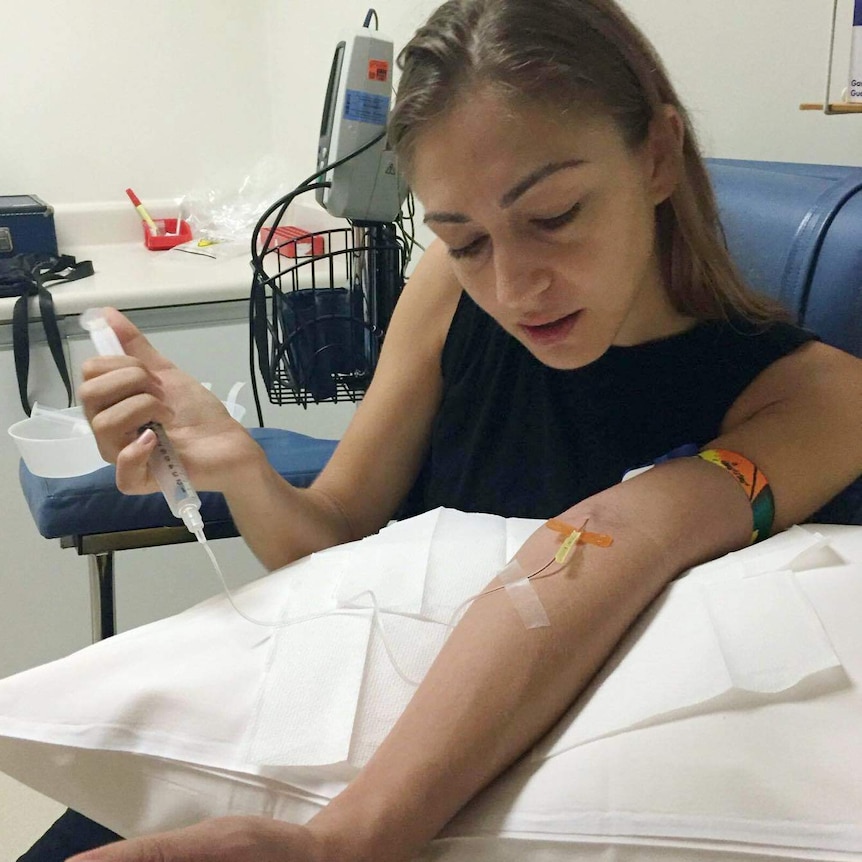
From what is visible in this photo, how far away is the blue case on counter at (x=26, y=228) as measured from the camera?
179 centimetres

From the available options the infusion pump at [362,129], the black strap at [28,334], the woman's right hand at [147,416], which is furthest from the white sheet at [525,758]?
the black strap at [28,334]

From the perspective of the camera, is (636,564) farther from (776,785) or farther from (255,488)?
(255,488)

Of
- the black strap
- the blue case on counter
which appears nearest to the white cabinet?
the black strap

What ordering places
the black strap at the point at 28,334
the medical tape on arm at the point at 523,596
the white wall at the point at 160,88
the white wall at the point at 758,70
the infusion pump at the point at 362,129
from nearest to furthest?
the medical tape on arm at the point at 523,596 → the white wall at the point at 758,70 → the infusion pump at the point at 362,129 → the black strap at the point at 28,334 → the white wall at the point at 160,88

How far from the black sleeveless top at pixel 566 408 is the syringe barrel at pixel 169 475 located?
1.05ft

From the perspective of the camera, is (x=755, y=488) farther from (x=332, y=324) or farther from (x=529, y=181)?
(x=332, y=324)

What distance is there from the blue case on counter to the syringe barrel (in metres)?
1.26

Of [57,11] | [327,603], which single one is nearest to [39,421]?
[327,603]

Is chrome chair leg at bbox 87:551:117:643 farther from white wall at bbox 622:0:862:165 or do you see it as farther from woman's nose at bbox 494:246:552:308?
white wall at bbox 622:0:862:165

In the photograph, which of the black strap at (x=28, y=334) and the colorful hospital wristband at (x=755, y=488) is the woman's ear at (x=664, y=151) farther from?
the black strap at (x=28, y=334)

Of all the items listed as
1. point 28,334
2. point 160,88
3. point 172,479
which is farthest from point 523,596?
point 160,88

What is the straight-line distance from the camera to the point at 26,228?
1.82m

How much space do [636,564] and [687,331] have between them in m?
0.32

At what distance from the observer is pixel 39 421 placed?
1138 mm
